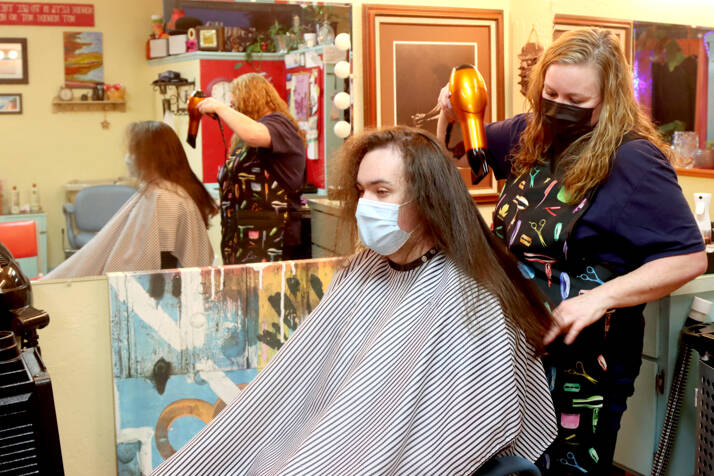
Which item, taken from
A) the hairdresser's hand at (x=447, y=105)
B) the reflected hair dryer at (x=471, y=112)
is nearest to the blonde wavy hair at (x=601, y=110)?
the reflected hair dryer at (x=471, y=112)

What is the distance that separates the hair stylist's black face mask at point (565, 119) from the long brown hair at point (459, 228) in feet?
0.86

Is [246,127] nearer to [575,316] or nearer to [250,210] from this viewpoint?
[250,210]

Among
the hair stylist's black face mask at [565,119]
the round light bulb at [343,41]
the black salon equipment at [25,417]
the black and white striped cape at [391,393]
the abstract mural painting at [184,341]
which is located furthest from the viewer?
the round light bulb at [343,41]

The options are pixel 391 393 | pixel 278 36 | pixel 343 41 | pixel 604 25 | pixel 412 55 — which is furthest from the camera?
pixel 604 25

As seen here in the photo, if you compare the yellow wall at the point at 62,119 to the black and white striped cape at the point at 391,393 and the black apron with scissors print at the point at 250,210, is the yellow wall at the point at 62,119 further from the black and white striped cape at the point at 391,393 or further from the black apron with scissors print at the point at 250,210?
the black and white striped cape at the point at 391,393

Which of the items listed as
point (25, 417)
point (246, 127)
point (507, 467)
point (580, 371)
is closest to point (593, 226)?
point (580, 371)

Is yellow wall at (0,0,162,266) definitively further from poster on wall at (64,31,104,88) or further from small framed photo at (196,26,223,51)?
small framed photo at (196,26,223,51)

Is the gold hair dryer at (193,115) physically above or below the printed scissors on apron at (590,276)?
→ above

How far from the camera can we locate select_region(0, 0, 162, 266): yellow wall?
221 centimetres

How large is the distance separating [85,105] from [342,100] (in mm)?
910

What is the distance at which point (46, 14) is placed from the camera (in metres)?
2.23

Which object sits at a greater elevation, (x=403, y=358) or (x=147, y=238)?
(x=147, y=238)

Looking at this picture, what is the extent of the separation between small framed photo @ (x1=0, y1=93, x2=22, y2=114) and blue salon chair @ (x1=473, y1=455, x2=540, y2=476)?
5.38 ft

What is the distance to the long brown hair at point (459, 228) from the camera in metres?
1.53
